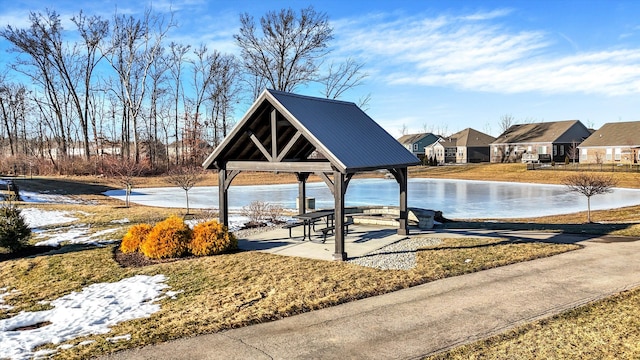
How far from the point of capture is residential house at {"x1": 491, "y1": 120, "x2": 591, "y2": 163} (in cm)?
5972

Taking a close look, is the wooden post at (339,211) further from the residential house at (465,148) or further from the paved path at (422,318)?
the residential house at (465,148)

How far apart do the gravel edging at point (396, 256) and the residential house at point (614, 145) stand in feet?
156

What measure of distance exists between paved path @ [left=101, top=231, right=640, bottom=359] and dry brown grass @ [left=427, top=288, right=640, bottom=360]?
0.84 feet

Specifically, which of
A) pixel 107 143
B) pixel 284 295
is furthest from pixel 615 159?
pixel 107 143

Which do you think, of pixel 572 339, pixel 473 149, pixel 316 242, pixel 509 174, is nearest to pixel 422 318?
pixel 572 339

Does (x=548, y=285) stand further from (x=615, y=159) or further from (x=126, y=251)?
(x=615, y=159)

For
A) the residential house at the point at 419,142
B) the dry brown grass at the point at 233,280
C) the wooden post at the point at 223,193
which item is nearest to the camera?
the dry brown grass at the point at 233,280

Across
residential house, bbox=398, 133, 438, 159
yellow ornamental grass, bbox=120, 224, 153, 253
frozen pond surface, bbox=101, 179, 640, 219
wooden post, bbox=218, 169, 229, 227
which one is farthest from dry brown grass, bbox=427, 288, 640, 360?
residential house, bbox=398, 133, 438, 159

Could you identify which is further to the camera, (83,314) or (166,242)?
(166,242)

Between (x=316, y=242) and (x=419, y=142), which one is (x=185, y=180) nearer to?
(x=316, y=242)

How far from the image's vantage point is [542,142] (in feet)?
199

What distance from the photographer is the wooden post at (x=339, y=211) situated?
1090 centimetres

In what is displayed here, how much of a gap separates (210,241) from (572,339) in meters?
8.80

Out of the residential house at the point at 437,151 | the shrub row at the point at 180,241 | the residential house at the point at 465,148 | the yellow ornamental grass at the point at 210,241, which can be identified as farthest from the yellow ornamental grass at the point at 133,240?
the residential house at the point at 437,151
